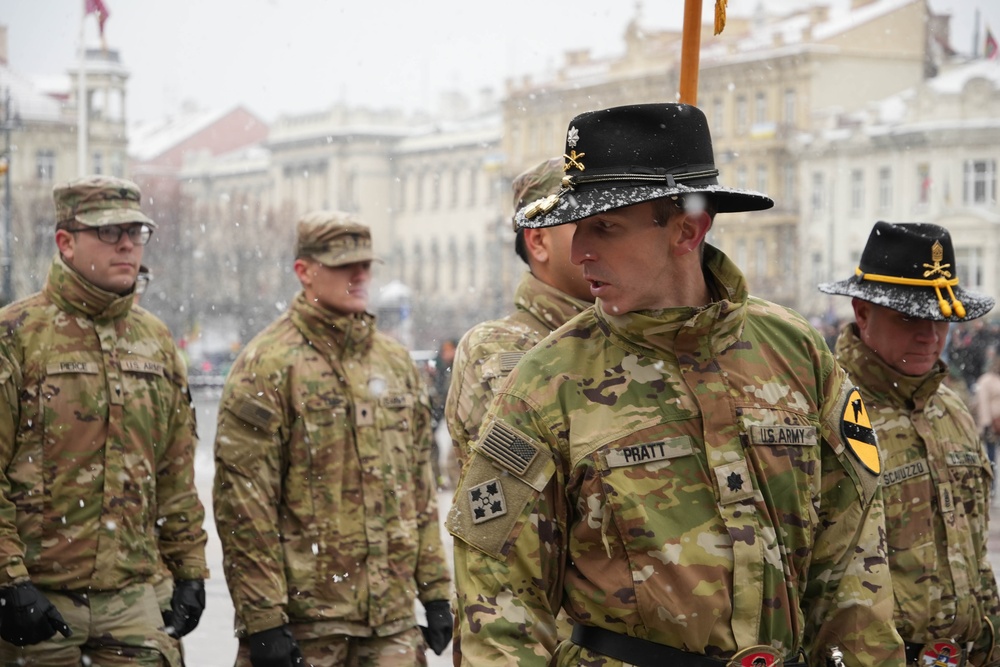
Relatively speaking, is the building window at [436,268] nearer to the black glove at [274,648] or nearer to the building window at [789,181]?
the building window at [789,181]

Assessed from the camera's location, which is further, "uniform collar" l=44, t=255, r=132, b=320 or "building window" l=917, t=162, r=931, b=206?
"building window" l=917, t=162, r=931, b=206

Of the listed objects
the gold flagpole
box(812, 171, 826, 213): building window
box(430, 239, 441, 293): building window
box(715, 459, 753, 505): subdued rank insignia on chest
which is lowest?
box(430, 239, 441, 293): building window

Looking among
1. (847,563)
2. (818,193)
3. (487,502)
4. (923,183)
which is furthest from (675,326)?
(818,193)

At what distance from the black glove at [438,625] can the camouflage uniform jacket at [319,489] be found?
42 millimetres

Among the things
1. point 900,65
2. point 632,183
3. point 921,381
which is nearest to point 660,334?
point 632,183

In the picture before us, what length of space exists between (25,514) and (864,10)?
6552cm

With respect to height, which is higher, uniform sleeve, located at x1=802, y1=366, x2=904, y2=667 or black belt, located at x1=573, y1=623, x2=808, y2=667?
uniform sleeve, located at x1=802, y1=366, x2=904, y2=667

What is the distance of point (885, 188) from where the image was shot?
5847cm

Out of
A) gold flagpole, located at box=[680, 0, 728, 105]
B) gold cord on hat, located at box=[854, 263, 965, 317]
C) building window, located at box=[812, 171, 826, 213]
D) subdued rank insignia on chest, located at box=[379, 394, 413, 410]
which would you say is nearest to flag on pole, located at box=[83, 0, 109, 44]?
subdued rank insignia on chest, located at box=[379, 394, 413, 410]

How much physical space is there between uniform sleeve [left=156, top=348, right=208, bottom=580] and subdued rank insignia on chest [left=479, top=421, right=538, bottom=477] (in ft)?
9.81

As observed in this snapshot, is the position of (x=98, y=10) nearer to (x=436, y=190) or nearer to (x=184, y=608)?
(x=184, y=608)

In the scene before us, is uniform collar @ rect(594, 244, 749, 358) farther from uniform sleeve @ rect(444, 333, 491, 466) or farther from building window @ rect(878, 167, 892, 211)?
building window @ rect(878, 167, 892, 211)

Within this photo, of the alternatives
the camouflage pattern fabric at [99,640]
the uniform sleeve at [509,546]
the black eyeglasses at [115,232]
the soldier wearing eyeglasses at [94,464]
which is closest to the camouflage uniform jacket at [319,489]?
the soldier wearing eyeglasses at [94,464]

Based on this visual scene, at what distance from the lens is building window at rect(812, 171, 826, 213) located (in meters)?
62.2
